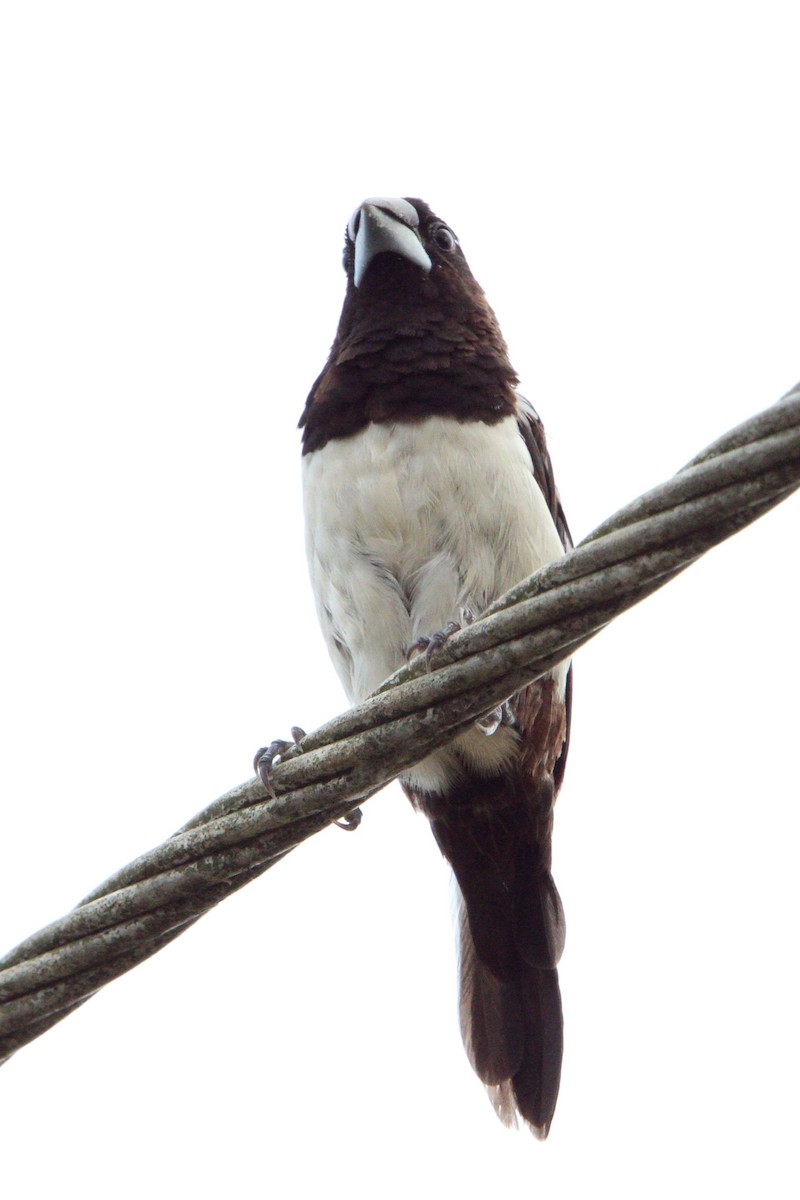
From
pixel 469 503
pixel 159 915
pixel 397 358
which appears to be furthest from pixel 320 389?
pixel 159 915

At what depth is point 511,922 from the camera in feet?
15.4

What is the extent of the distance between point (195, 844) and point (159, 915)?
14cm

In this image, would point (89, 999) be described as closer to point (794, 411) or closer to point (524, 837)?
point (794, 411)

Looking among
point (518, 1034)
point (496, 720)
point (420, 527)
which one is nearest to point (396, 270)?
point (420, 527)

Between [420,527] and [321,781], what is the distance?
175cm

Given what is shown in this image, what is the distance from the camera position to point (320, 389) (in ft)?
15.1

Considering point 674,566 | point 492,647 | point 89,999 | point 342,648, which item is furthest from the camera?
point 342,648

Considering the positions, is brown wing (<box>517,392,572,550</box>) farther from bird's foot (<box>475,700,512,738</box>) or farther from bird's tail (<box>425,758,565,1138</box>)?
bird's tail (<box>425,758,565,1138</box>)

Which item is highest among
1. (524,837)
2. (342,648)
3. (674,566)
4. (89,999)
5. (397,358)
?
(397,358)

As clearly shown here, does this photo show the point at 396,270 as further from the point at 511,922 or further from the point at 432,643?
the point at 511,922

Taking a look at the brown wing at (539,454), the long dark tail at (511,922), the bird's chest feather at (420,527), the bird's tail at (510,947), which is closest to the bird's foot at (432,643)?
the bird's chest feather at (420,527)

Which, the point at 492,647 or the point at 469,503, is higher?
the point at 469,503

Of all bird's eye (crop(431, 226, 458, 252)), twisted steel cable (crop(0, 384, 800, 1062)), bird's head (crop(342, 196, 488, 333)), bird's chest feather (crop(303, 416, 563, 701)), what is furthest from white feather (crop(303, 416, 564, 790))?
twisted steel cable (crop(0, 384, 800, 1062))

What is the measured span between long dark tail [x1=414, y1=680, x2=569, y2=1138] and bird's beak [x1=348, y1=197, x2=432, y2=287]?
157 cm
